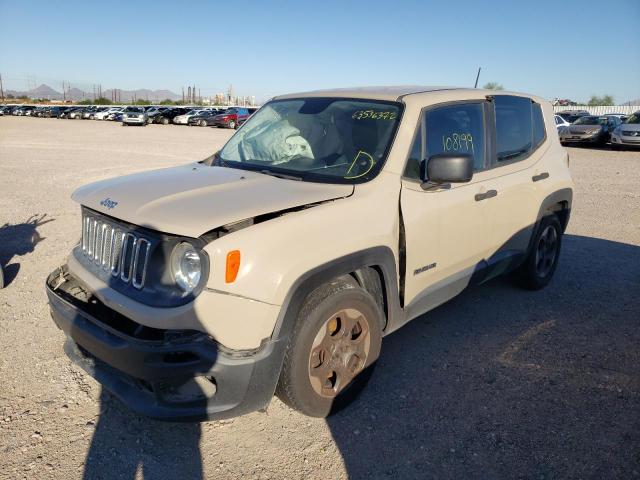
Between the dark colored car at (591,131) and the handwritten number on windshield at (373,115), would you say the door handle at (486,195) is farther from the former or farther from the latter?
the dark colored car at (591,131)

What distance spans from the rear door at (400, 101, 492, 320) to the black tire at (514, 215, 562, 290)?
113cm

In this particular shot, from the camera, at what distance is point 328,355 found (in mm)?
3000

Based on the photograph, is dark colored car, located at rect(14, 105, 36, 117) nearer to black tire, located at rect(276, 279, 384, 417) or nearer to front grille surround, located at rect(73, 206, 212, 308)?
front grille surround, located at rect(73, 206, 212, 308)

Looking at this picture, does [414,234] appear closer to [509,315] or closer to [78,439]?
[509,315]

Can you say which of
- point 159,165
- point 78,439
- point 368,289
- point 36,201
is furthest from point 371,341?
point 159,165

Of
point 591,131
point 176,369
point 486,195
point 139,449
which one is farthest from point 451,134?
point 591,131

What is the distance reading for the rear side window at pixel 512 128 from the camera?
4270 millimetres

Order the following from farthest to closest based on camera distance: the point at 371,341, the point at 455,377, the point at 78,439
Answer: the point at 455,377
the point at 371,341
the point at 78,439

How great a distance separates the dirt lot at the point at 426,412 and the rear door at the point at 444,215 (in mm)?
628

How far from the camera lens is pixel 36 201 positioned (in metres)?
9.16

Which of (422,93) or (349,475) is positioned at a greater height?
(422,93)

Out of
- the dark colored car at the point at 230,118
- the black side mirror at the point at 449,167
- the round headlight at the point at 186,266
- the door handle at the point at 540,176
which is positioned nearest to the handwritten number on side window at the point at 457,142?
the black side mirror at the point at 449,167

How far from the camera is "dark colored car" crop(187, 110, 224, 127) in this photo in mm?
41094

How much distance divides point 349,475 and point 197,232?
1.50m
